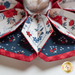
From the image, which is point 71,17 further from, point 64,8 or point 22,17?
point 22,17

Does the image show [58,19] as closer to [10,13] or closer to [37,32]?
[37,32]

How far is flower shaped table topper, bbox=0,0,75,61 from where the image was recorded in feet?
1.45

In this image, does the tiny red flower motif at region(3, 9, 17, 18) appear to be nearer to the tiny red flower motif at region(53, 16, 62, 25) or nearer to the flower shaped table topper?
the flower shaped table topper

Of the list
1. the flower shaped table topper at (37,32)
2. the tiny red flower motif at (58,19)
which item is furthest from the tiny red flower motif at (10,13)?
the tiny red flower motif at (58,19)

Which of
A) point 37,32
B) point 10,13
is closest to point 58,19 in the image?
point 37,32

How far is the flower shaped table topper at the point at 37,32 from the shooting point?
1.45ft

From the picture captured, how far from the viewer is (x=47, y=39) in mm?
450

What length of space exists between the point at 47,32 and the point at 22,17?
154 mm

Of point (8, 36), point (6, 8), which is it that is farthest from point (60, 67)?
point (6, 8)

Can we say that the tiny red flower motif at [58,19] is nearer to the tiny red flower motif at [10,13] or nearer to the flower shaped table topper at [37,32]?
the flower shaped table topper at [37,32]

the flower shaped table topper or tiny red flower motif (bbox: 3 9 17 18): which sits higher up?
tiny red flower motif (bbox: 3 9 17 18)

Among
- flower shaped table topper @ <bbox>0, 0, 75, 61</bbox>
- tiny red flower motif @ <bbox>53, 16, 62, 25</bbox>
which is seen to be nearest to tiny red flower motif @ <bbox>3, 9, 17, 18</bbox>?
flower shaped table topper @ <bbox>0, 0, 75, 61</bbox>

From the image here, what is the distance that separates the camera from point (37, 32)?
1.60 ft

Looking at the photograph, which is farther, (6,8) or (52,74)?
(6,8)
